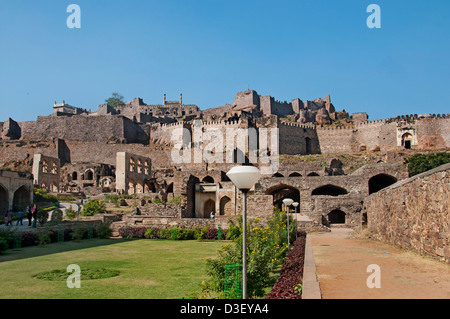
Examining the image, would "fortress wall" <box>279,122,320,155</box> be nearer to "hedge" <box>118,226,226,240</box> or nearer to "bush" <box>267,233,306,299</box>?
"hedge" <box>118,226,226,240</box>

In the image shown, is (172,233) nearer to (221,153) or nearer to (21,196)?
(21,196)

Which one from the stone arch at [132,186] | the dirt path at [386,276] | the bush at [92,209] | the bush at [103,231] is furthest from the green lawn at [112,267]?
the stone arch at [132,186]

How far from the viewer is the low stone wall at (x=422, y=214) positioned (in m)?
7.69

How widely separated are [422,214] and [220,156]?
140ft

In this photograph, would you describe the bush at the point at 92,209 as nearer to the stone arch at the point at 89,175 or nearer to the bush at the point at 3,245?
the bush at the point at 3,245

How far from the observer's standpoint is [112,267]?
428 inches

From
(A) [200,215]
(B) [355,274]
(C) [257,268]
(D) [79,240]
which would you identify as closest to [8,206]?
(D) [79,240]

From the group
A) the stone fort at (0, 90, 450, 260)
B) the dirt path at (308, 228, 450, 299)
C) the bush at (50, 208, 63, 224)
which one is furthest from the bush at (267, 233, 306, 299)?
the bush at (50, 208, 63, 224)

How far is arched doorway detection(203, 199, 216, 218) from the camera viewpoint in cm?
3147

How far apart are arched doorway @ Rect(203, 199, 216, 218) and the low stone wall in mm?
19534

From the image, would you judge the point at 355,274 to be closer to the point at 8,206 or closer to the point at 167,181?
the point at 8,206

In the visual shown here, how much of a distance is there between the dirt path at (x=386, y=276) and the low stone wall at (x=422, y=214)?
0.35 meters

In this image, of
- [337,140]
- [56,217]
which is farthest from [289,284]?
[337,140]

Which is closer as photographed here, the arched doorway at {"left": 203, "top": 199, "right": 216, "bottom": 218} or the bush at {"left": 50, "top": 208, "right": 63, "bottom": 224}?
the bush at {"left": 50, "top": 208, "right": 63, "bottom": 224}
